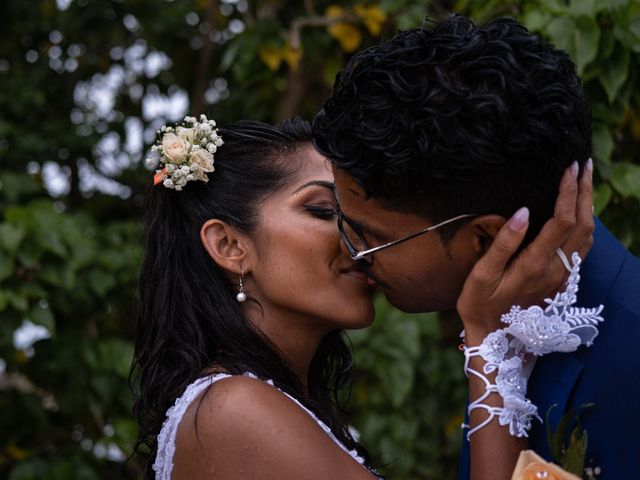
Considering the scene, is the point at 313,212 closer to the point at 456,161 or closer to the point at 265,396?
the point at 265,396

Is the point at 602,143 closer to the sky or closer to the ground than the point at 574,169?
closer to the ground

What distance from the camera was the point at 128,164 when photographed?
5.44 metres

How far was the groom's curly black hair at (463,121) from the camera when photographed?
1936mm

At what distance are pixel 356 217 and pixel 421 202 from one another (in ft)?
0.75

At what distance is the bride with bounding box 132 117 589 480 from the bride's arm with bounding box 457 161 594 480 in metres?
0.38

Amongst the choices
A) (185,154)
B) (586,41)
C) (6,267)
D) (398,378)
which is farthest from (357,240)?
(398,378)

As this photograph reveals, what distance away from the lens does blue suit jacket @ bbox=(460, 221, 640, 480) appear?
1984 mm

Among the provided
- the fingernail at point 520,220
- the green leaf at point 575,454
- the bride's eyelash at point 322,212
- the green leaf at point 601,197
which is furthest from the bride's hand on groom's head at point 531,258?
the green leaf at point 601,197

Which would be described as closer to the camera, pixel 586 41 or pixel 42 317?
pixel 586 41

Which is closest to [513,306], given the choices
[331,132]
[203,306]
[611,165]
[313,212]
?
[331,132]

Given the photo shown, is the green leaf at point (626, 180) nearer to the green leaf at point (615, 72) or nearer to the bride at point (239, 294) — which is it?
the green leaf at point (615, 72)

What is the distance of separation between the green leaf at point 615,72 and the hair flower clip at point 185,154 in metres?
1.21

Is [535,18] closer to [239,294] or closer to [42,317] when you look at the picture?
[239,294]

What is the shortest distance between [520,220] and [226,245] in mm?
1033
